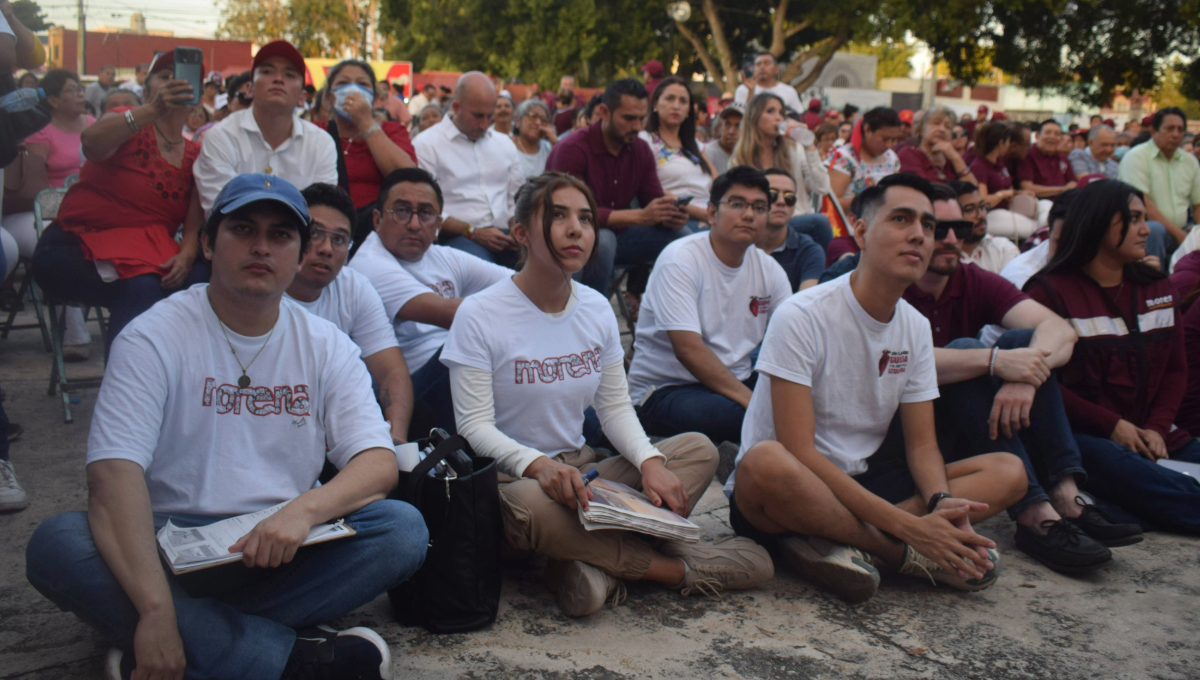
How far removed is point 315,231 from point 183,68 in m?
1.39

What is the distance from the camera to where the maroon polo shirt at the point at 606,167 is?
19.1 ft

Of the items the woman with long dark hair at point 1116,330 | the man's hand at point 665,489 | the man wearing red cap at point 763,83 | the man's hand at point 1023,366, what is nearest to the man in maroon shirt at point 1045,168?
the man wearing red cap at point 763,83

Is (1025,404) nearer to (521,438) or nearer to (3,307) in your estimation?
(521,438)

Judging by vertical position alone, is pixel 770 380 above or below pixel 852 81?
below

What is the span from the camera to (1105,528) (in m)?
3.44

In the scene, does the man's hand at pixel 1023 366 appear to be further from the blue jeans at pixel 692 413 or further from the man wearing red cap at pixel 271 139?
the man wearing red cap at pixel 271 139

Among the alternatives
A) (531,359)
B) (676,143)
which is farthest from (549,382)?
(676,143)

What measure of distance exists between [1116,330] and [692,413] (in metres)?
1.93

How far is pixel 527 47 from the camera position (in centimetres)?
3073

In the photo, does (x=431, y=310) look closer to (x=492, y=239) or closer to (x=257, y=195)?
(x=257, y=195)

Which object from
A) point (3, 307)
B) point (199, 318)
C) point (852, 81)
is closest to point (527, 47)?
point (852, 81)

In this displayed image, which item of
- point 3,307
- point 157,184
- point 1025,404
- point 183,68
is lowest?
point 3,307

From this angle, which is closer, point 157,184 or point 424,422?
point 424,422

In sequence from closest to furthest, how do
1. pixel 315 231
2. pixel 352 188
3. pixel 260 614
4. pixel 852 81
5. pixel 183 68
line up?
Answer: pixel 260 614 < pixel 315 231 < pixel 183 68 < pixel 352 188 < pixel 852 81
